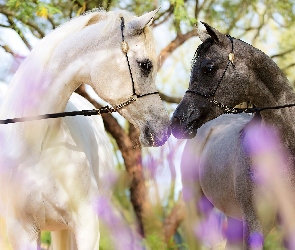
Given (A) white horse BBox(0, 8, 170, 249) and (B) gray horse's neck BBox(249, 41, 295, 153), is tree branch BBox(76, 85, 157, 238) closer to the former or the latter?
(B) gray horse's neck BBox(249, 41, 295, 153)

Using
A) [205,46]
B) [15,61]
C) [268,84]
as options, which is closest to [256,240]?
[268,84]

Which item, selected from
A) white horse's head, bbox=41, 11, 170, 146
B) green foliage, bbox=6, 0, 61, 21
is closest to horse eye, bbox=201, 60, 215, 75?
white horse's head, bbox=41, 11, 170, 146

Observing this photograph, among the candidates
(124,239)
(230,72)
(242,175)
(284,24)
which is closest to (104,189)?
(242,175)

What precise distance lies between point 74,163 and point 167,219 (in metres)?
5.90

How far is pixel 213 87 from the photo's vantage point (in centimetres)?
448

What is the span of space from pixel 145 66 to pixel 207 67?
70 cm

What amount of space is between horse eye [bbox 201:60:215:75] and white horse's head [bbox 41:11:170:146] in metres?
0.61

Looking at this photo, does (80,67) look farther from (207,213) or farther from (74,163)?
(207,213)

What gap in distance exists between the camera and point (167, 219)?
9.82 metres

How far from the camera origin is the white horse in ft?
13.0

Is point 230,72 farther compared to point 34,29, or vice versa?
point 34,29

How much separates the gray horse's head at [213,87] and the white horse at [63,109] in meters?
0.57

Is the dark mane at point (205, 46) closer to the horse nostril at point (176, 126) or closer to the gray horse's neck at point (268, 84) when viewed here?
the gray horse's neck at point (268, 84)

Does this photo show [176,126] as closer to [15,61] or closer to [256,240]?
[256,240]
